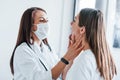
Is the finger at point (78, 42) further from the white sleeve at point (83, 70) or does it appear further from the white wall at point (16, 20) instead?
the white wall at point (16, 20)

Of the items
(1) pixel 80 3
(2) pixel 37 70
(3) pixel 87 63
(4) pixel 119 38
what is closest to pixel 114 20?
(4) pixel 119 38

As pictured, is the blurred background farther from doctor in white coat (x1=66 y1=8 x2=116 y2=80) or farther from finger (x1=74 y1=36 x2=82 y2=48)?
doctor in white coat (x1=66 y1=8 x2=116 y2=80)

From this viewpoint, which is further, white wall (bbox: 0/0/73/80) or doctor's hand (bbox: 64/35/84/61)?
white wall (bbox: 0/0/73/80)

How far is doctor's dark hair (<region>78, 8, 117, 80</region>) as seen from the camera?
4.37 feet

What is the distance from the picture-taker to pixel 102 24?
1356 millimetres

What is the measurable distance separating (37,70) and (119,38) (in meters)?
1.55

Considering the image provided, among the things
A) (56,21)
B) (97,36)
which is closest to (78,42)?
(97,36)

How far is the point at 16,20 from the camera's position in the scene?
2.81m

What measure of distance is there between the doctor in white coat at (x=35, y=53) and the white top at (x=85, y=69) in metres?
A: 0.23

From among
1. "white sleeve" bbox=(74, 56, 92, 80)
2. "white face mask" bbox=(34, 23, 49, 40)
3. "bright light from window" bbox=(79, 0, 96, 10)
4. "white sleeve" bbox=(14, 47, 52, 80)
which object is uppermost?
"bright light from window" bbox=(79, 0, 96, 10)

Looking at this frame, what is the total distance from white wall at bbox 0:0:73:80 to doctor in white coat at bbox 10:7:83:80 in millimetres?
830

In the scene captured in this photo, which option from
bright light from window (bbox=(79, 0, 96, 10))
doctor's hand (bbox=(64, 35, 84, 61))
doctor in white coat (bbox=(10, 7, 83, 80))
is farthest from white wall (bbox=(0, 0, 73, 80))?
doctor's hand (bbox=(64, 35, 84, 61))

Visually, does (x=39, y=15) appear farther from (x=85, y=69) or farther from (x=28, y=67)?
(x=85, y=69)

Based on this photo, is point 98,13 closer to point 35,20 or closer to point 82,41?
point 82,41
